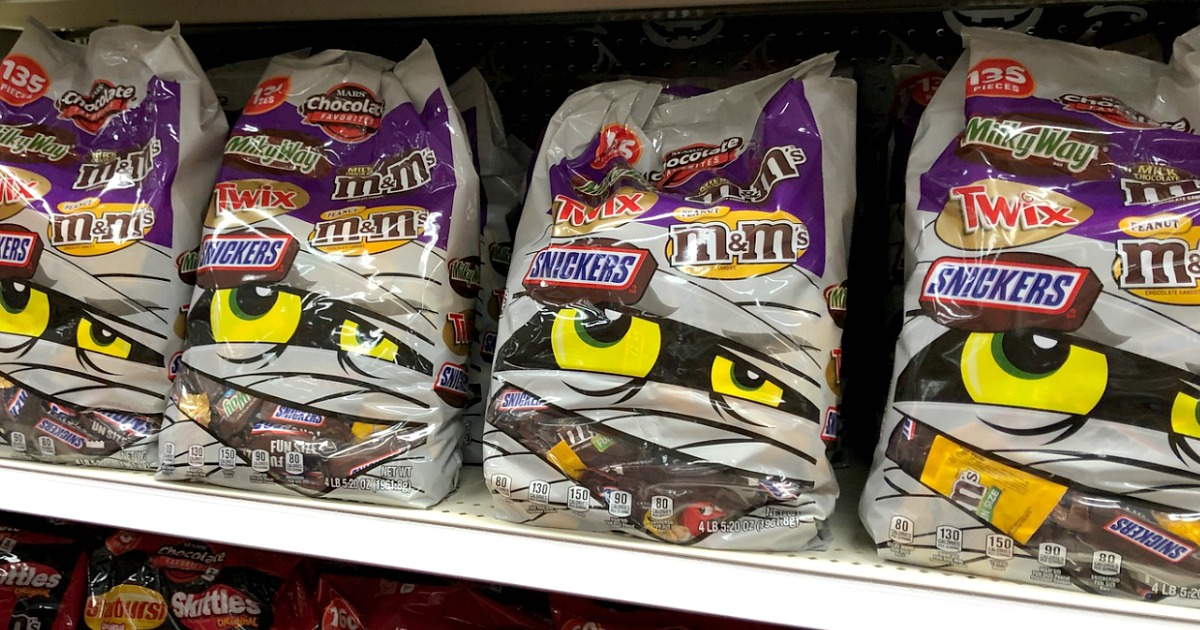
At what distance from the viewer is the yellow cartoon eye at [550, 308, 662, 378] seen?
0.64 m

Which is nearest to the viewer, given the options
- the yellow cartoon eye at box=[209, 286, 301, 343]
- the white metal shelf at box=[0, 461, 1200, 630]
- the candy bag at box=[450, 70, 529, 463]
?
the white metal shelf at box=[0, 461, 1200, 630]

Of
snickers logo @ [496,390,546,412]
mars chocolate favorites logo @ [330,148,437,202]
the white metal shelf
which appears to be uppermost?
mars chocolate favorites logo @ [330,148,437,202]

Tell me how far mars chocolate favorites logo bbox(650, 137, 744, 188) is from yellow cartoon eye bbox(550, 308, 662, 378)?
16 cm

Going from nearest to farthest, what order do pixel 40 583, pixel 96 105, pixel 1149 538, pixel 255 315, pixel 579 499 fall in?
pixel 1149 538 → pixel 579 499 → pixel 255 315 → pixel 96 105 → pixel 40 583

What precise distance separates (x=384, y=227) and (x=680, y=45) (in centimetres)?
45

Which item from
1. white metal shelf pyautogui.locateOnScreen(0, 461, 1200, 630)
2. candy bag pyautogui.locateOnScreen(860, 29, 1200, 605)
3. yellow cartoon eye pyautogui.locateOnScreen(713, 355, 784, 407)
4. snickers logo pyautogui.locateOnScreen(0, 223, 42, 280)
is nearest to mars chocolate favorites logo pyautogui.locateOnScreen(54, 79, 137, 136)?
snickers logo pyautogui.locateOnScreen(0, 223, 42, 280)

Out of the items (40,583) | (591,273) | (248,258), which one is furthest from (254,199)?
(40,583)

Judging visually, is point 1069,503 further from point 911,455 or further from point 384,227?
point 384,227

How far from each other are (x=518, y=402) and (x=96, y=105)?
0.62 metres

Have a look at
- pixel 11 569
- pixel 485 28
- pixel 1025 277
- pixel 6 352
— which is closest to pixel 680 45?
pixel 485 28

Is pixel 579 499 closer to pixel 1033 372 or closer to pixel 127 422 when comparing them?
pixel 1033 372

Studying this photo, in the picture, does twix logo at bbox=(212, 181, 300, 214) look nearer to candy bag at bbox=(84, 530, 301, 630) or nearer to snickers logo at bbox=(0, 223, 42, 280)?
snickers logo at bbox=(0, 223, 42, 280)

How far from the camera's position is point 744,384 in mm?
621

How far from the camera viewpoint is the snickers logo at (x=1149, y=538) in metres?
0.52
